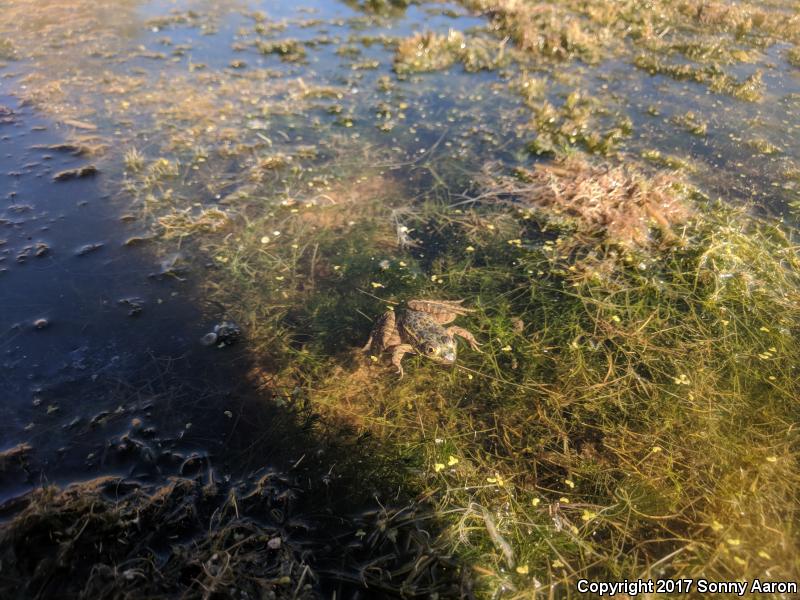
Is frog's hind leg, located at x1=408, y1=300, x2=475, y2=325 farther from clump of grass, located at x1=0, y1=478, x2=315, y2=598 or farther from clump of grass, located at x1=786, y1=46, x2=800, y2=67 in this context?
clump of grass, located at x1=786, y1=46, x2=800, y2=67

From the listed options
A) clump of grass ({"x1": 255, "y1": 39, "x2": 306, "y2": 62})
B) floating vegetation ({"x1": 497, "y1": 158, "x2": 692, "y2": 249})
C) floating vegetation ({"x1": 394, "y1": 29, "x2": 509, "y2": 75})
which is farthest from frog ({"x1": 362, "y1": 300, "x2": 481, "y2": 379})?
clump of grass ({"x1": 255, "y1": 39, "x2": 306, "y2": 62})

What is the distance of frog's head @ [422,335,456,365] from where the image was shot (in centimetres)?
437

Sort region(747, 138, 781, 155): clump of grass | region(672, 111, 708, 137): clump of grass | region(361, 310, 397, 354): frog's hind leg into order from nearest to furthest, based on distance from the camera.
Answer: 1. region(361, 310, 397, 354): frog's hind leg
2. region(747, 138, 781, 155): clump of grass
3. region(672, 111, 708, 137): clump of grass

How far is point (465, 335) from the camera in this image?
15.1 ft

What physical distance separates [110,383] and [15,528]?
4.69 feet

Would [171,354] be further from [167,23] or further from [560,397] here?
[167,23]

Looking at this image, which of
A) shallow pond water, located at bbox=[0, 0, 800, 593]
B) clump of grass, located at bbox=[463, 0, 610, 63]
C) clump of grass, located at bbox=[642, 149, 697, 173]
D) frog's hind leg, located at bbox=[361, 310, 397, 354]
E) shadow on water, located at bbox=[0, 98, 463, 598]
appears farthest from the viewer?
clump of grass, located at bbox=[463, 0, 610, 63]

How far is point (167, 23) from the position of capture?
11.3m

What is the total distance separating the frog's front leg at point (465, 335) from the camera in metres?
4.57

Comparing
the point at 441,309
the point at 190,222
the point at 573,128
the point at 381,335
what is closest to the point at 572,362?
the point at 441,309

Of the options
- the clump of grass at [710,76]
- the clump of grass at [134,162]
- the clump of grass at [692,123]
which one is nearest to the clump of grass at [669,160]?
the clump of grass at [692,123]

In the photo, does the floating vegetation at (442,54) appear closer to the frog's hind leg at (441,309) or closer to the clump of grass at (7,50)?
the frog's hind leg at (441,309)

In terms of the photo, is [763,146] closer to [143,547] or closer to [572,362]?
[572,362]

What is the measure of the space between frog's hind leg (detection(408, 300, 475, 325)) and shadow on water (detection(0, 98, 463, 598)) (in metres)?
1.48
